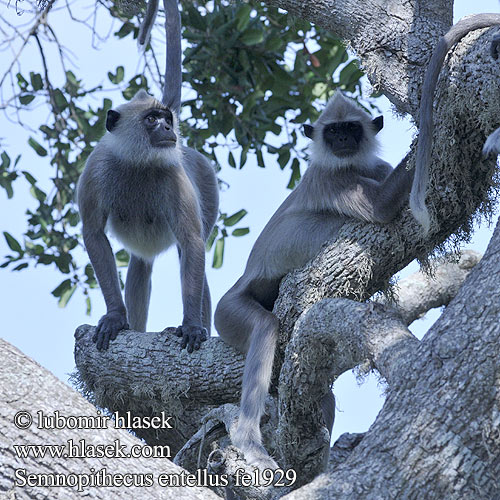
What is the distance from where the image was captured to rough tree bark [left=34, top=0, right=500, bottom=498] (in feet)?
8.59

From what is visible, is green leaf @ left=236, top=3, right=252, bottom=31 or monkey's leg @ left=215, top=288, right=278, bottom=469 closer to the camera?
monkey's leg @ left=215, top=288, right=278, bottom=469

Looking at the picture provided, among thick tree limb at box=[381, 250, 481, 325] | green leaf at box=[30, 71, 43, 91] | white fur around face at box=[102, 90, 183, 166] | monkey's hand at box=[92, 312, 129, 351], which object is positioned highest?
green leaf at box=[30, 71, 43, 91]

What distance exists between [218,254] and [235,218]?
305 mm

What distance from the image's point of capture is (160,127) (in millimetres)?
5574

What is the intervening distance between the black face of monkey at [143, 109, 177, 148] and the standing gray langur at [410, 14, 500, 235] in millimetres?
2232

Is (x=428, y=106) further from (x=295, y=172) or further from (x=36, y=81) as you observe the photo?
(x=36, y=81)

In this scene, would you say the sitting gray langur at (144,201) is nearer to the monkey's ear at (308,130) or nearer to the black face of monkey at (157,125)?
the black face of monkey at (157,125)

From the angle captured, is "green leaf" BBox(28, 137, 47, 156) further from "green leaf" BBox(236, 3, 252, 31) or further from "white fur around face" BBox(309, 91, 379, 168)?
"white fur around face" BBox(309, 91, 379, 168)

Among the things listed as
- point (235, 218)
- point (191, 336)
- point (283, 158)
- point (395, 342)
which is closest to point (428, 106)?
point (395, 342)

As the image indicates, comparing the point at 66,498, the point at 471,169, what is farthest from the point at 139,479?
the point at 471,169

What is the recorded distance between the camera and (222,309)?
484 cm

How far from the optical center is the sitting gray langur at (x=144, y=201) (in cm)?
536

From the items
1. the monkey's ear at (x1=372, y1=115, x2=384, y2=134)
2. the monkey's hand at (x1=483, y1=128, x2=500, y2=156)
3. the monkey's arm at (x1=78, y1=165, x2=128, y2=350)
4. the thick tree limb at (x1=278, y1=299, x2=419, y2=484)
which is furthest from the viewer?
the monkey's arm at (x1=78, y1=165, x2=128, y2=350)

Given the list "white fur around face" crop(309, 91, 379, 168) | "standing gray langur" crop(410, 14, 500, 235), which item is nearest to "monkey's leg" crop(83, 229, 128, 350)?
"white fur around face" crop(309, 91, 379, 168)
